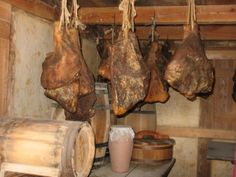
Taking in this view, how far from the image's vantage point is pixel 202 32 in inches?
208

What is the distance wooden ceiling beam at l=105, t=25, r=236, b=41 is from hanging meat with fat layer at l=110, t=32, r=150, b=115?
169 centimetres

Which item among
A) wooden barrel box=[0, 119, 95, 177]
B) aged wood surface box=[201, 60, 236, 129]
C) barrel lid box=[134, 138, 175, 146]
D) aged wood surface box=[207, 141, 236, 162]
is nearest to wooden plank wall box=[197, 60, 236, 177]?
aged wood surface box=[201, 60, 236, 129]

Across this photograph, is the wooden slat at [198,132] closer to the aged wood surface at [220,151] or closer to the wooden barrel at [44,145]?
the aged wood surface at [220,151]

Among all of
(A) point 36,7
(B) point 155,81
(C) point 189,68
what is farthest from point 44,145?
(B) point 155,81

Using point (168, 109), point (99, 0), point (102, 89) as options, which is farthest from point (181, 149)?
point (99, 0)

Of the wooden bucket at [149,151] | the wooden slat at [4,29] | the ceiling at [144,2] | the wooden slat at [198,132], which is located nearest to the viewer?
the wooden slat at [4,29]

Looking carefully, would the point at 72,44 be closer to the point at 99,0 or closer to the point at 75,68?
the point at 75,68

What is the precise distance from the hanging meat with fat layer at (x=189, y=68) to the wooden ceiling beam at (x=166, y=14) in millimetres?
263

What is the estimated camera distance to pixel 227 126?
627 cm

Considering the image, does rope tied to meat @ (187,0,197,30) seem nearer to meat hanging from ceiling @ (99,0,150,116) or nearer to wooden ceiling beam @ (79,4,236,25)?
wooden ceiling beam @ (79,4,236,25)

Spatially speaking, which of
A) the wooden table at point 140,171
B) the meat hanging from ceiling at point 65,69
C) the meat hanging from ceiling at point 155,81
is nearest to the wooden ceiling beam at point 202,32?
the meat hanging from ceiling at point 155,81

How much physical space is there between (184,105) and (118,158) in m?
2.63

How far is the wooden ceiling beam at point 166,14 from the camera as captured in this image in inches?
154

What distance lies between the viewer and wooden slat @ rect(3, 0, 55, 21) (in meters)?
3.28
